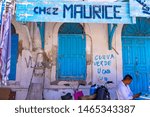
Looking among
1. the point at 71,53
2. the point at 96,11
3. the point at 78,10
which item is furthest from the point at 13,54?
the point at 96,11

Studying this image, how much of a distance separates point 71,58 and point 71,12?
1.82 m

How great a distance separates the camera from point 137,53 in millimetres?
9578

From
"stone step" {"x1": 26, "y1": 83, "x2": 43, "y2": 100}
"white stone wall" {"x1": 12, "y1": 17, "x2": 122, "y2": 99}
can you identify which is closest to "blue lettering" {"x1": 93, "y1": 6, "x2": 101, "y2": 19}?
"white stone wall" {"x1": 12, "y1": 17, "x2": 122, "y2": 99}

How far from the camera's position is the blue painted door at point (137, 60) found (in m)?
9.48

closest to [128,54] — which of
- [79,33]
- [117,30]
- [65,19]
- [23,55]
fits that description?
[117,30]

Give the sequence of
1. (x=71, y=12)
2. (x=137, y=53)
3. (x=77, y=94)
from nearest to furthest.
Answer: (x=71, y=12) → (x=77, y=94) → (x=137, y=53)

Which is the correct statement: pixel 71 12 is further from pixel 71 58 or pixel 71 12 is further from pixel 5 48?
pixel 5 48

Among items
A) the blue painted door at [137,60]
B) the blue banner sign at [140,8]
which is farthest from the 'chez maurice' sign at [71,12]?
the blue painted door at [137,60]

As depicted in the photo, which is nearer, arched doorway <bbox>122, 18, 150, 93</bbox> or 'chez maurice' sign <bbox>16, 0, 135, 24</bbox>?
'chez maurice' sign <bbox>16, 0, 135, 24</bbox>

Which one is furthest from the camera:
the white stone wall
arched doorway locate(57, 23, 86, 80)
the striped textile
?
arched doorway locate(57, 23, 86, 80)

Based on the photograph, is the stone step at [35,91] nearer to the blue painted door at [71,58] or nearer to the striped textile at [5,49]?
the blue painted door at [71,58]

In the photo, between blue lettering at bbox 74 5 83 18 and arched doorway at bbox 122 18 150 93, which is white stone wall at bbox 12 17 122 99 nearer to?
arched doorway at bbox 122 18 150 93

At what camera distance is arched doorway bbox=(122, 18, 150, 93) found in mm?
9484

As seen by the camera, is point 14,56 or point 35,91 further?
point 14,56
